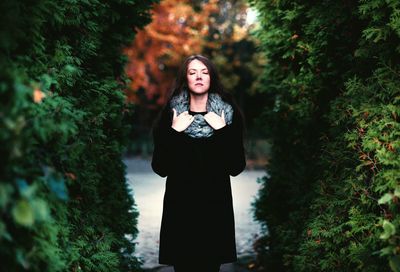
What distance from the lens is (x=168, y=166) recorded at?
3752 millimetres

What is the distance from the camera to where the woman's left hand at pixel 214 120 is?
365 cm

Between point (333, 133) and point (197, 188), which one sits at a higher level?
point (333, 133)

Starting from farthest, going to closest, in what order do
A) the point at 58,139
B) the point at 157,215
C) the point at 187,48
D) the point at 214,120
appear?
the point at 187,48, the point at 157,215, the point at 214,120, the point at 58,139

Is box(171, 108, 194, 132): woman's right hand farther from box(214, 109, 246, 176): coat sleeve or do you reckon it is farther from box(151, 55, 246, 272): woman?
box(214, 109, 246, 176): coat sleeve

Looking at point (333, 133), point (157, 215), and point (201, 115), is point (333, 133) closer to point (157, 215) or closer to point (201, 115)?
point (201, 115)

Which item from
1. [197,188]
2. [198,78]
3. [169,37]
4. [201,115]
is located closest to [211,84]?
[198,78]

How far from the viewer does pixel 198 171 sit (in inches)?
146

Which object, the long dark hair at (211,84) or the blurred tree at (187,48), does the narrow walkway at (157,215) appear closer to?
the long dark hair at (211,84)

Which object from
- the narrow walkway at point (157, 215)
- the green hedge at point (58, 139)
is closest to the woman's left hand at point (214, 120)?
the green hedge at point (58, 139)

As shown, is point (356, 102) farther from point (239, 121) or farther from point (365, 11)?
point (239, 121)

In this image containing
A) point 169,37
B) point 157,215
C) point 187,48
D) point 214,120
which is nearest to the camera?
point 214,120

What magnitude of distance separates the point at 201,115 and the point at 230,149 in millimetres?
378

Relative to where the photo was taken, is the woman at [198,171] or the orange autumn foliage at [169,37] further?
the orange autumn foliage at [169,37]

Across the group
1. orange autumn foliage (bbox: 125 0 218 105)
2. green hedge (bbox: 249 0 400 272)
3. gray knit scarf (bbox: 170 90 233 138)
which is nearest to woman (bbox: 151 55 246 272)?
gray knit scarf (bbox: 170 90 233 138)
